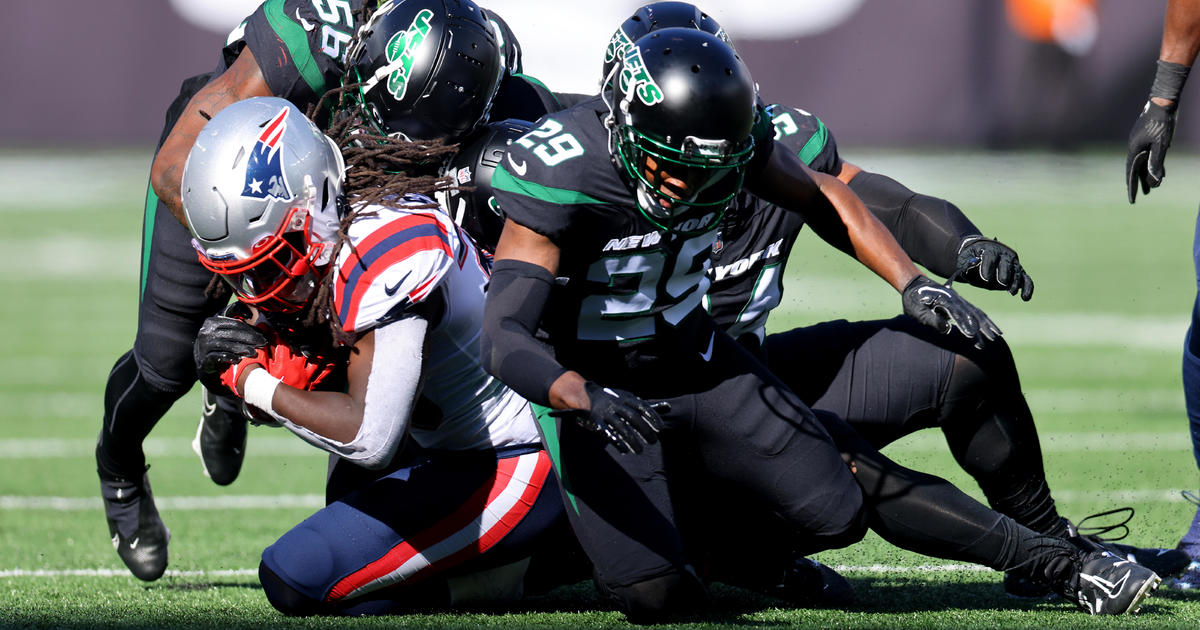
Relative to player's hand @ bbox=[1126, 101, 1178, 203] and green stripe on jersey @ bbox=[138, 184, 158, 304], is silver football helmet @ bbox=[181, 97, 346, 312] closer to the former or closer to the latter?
green stripe on jersey @ bbox=[138, 184, 158, 304]

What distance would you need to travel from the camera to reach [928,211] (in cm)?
356

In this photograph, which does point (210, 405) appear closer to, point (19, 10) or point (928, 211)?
point (928, 211)

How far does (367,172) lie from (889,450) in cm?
359

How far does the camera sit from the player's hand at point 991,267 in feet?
10.7

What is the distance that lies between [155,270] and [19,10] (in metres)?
13.1

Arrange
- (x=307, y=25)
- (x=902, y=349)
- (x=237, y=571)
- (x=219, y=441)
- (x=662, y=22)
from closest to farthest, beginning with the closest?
(x=902, y=349)
(x=307, y=25)
(x=662, y=22)
(x=237, y=571)
(x=219, y=441)

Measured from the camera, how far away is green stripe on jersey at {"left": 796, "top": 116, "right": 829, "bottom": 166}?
146 inches

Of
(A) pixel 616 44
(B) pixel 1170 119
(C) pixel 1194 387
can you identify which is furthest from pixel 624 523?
(B) pixel 1170 119

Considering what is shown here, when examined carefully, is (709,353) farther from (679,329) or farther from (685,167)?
(685,167)

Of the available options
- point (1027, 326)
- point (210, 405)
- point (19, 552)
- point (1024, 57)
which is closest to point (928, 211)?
point (210, 405)

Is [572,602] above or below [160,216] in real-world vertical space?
below

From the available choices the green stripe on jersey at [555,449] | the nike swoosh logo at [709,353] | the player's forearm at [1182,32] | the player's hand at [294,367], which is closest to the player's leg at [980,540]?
the nike swoosh logo at [709,353]

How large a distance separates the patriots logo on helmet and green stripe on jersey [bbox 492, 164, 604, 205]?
474 mm

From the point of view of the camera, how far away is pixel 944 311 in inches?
122
